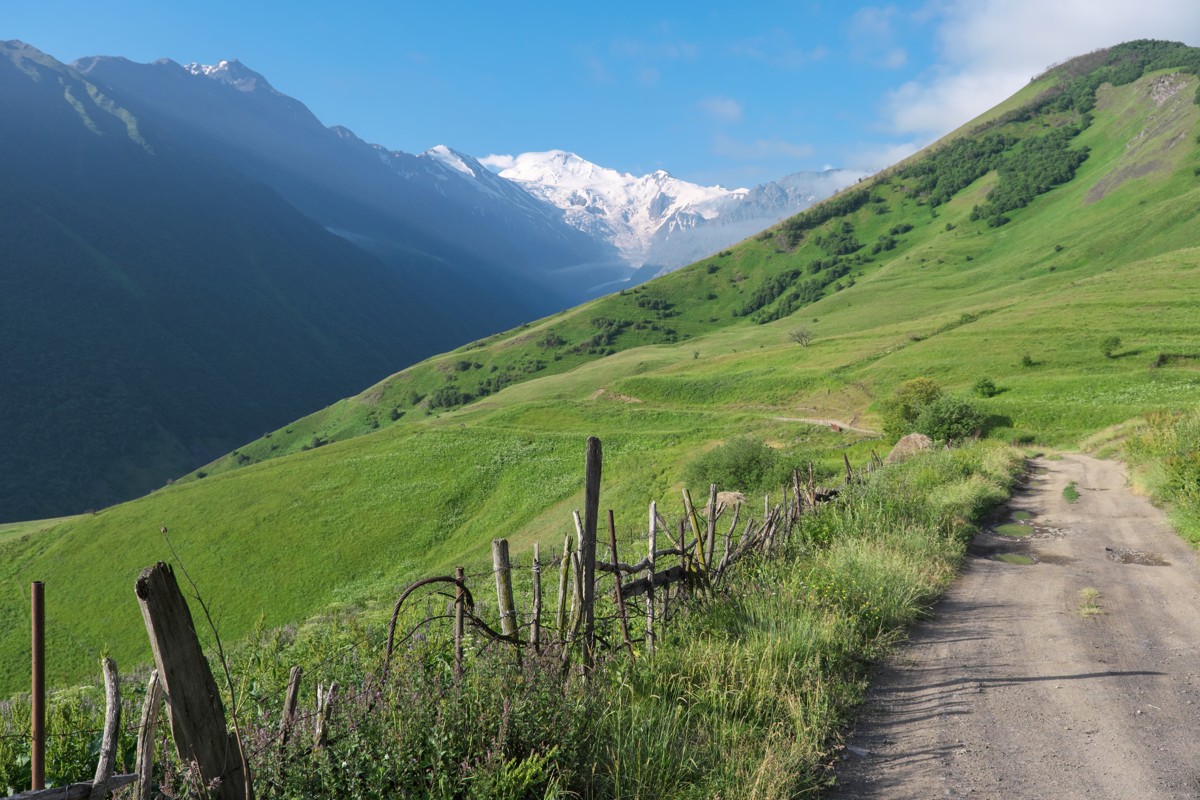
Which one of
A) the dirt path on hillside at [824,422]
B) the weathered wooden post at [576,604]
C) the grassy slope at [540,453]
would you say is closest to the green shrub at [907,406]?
the grassy slope at [540,453]

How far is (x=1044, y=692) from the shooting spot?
7219 millimetres

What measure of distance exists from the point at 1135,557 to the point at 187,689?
15.5 metres

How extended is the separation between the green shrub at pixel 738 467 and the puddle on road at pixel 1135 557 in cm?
2654

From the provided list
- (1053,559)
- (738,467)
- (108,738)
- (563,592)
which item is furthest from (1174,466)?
(738,467)

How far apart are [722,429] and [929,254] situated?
12852cm

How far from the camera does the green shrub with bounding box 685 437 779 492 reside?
41312 mm

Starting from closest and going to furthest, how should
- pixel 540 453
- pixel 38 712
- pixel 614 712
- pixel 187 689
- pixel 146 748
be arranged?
pixel 38 712
pixel 187 689
pixel 146 748
pixel 614 712
pixel 540 453

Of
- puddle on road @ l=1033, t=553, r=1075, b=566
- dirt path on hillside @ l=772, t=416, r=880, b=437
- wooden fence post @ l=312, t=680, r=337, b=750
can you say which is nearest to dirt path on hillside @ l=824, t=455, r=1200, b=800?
puddle on road @ l=1033, t=553, r=1075, b=566

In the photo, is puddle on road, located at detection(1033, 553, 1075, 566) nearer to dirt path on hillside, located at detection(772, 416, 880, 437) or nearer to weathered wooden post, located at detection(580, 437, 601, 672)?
weathered wooden post, located at detection(580, 437, 601, 672)

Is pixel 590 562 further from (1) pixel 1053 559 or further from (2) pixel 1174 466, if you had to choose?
(2) pixel 1174 466

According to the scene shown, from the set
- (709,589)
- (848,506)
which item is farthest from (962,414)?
(709,589)

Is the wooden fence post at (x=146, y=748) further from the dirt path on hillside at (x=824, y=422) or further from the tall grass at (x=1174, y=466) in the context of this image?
the dirt path on hillside at (x=824, y=422)

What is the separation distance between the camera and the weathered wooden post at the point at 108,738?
3531mm

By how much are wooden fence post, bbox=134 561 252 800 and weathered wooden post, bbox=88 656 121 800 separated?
312mm
